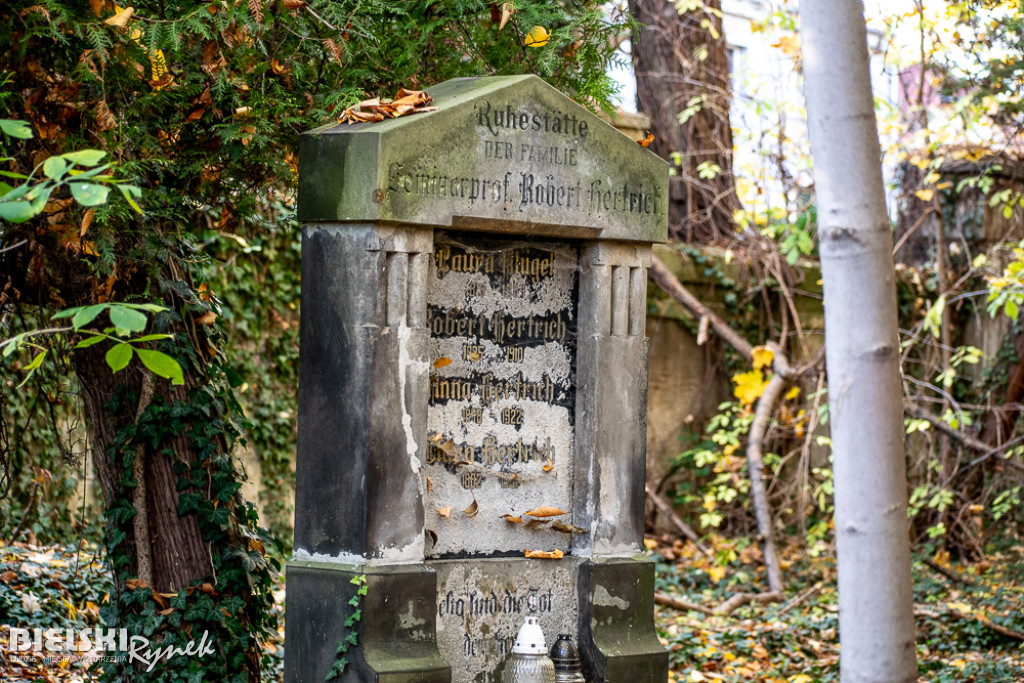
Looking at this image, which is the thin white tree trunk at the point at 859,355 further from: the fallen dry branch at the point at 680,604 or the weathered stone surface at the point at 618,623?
the fallen dry branch at the point at 680,604

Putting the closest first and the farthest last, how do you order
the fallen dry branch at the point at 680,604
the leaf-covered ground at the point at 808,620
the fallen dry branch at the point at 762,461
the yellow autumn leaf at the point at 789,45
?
the leaf-covered ground at the point at 808,620, the fallen dry branch at the point at 680,604, the yellow autumn leaf at the point at 789,45, the fallen dry branch at the point at 762,461

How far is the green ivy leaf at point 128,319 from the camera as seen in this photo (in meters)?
2.97

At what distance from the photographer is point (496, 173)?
465cm

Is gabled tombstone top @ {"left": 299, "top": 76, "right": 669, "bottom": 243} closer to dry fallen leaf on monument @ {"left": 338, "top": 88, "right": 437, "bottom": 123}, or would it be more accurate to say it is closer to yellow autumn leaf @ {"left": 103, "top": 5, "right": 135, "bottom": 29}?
dry fallen leaf on monument @ {"left": 338, "top": 88, "right": 437, "bottom": 123}

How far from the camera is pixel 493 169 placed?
4645 mm

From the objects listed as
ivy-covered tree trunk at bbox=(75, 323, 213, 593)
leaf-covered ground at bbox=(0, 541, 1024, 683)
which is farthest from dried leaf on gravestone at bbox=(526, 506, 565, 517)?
leaf-covered ground at bbox=(0, 541, 1024, 683)

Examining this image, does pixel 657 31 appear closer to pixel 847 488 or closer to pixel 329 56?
pixel 329 56

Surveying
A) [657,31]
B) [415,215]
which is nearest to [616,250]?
[415,215]

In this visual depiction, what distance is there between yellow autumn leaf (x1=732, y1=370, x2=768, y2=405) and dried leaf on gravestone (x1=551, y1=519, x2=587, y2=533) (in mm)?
5070

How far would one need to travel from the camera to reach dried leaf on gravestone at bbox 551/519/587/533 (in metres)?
4.95

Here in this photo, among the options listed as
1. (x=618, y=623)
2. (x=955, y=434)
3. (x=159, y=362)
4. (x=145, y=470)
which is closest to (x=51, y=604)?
(x=145, y=470)

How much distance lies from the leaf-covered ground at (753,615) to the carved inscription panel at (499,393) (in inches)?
67.0

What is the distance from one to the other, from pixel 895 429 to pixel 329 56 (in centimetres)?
367

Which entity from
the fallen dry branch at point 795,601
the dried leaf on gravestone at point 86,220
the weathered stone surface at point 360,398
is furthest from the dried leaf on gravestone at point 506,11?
the fallen dry branch at point 795,601
